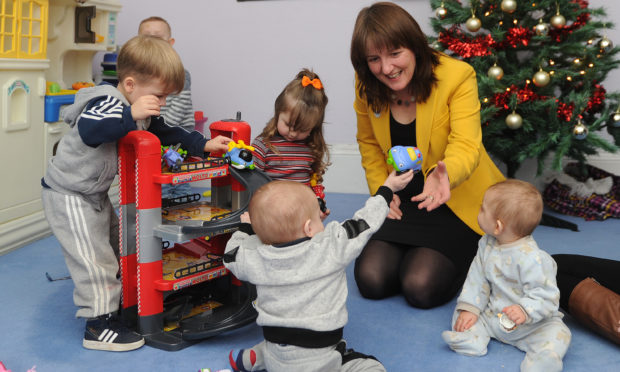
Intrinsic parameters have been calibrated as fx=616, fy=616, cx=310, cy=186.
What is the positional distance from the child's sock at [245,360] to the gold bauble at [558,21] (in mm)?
2042

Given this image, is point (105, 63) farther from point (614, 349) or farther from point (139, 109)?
point (614, 349)

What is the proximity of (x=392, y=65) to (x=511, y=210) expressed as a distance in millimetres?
568

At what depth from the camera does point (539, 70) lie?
2.79 meters

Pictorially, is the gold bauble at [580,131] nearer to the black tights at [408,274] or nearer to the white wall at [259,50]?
the black tights at [408,274]

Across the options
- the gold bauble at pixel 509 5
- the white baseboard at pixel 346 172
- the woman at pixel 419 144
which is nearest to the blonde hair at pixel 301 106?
the woman at pixel 419 144

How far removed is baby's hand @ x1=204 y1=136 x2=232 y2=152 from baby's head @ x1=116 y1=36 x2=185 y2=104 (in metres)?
0.23

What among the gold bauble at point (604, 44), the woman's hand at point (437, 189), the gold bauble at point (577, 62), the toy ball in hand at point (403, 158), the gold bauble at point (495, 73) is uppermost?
the gold bauble at point (604, 44)

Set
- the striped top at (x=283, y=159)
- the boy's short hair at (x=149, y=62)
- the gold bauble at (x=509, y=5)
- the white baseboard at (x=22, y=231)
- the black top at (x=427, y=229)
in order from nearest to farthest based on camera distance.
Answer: the boy's short hair at (x=149, y=62) < the black top at (x=427, y=229) < the striped top at (x=283, y=159) < the white baseboard at (x=22, y=231) < the gold bauble at (x=509, y=5)

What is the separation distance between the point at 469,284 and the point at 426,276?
20 cm

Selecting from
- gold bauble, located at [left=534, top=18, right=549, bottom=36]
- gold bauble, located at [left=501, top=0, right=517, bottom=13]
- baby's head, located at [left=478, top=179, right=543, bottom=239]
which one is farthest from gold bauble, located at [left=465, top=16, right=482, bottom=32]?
baby's head, located at [left=478, top=179, right=543, bottom=239]

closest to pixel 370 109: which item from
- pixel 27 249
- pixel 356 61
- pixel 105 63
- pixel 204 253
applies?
pixel 356 61

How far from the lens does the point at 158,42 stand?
5.50 ft

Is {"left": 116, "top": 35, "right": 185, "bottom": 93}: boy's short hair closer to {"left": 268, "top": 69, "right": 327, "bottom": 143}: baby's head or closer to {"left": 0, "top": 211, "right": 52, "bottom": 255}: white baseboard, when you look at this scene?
{"left": 268, "top": 69, "right": 327, "bottom": 143}: baby's head

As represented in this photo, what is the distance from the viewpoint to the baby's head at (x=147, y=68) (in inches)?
64.6
